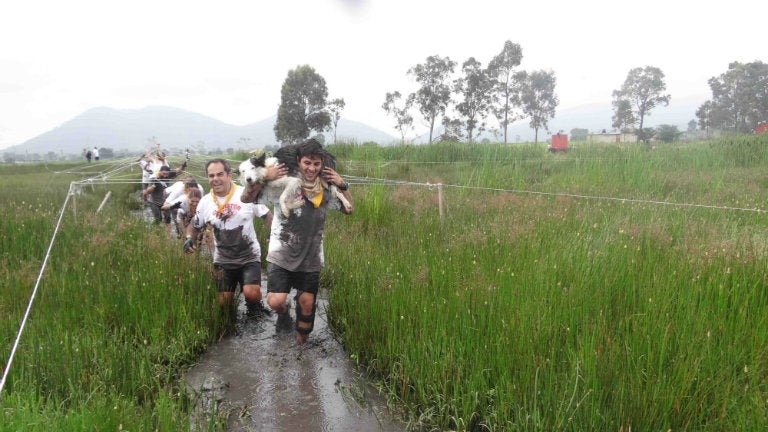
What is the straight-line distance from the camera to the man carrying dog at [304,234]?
12.9 feet

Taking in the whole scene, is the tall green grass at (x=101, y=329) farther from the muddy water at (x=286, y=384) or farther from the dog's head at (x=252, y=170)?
the dog's head at (x=252, y=170)

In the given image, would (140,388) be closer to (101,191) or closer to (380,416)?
(380,416)

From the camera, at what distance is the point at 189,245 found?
4691mm

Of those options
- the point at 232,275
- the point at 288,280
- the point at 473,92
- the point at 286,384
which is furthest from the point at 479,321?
the point at 473,92

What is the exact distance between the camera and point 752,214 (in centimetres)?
573

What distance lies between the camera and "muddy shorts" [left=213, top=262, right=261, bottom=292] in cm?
475

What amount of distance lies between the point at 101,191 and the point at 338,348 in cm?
1618

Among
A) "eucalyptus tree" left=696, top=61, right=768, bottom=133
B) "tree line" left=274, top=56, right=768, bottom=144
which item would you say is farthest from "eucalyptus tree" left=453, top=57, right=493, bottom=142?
"eucalyptus tree" left=696, top=61, right=768, bottom=133

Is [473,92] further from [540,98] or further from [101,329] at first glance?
[101,329]

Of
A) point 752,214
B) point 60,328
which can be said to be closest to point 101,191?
point 60,328

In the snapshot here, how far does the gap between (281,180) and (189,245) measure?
5.05 feet

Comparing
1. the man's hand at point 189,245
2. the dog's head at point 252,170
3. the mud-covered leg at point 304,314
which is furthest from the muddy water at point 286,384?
the dog's head at point 252,170

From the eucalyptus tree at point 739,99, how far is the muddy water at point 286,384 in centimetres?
5483

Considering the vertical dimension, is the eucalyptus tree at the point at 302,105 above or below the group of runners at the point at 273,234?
above
